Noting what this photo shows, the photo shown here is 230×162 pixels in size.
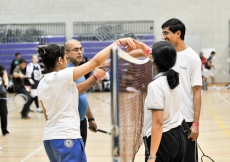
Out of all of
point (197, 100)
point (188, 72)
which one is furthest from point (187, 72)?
point (197, 100)

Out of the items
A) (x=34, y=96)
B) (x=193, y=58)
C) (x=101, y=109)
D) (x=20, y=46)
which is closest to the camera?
(x=193, y=58)

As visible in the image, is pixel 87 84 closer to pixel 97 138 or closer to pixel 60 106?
pixel 60 106

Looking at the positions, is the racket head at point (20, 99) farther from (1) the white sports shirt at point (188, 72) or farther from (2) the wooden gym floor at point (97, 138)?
(1) the white sports shirt at point (188, 72)

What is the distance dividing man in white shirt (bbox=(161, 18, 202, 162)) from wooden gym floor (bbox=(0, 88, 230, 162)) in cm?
324

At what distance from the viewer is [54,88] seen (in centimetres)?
398

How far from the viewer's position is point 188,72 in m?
4.90

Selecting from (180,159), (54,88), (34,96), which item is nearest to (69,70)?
(54,88)

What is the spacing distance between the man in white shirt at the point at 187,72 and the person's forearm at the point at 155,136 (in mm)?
1272

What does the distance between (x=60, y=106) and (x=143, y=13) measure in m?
23.0

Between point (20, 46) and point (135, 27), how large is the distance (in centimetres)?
665

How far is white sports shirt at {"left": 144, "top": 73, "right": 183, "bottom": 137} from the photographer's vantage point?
11.9 ft

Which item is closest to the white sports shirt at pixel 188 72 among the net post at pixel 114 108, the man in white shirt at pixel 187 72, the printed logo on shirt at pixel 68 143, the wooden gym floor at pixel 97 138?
the man in white shirt at pixel 187 72

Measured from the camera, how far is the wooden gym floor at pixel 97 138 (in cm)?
848

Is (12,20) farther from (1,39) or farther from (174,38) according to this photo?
(174,38)
